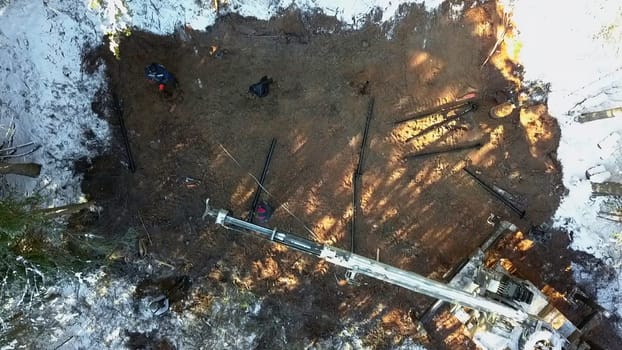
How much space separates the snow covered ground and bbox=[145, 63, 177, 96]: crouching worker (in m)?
1.36

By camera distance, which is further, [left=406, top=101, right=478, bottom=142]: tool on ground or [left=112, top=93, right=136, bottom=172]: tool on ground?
[left=406, top=101, right=478, bottom=142]: tool on ground

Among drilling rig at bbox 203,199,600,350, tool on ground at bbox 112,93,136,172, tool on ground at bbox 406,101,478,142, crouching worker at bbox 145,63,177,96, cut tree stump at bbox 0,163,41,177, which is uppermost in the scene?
tool on ground at bbox 406,101,478,142

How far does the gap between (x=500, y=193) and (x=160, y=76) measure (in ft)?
35.3

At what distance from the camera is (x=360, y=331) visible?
1564 cm

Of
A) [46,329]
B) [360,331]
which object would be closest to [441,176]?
[360,331]

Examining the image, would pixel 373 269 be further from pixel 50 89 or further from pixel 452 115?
pixel 50 89

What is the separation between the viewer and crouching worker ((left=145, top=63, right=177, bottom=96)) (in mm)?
14281

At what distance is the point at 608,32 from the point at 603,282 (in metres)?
7.58

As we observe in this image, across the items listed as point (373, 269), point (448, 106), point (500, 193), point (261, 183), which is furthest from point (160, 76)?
point (500, 193)

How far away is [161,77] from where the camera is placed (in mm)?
14352

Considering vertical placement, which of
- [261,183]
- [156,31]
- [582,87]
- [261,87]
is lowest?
[261,183]

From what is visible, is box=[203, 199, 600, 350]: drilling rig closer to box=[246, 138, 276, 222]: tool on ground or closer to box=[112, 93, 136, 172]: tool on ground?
box=[246, 138, 276, 222]: tool on ground

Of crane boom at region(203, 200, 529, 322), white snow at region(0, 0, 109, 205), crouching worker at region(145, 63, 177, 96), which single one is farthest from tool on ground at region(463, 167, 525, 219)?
white snow at region(0, 0, 109, 205)

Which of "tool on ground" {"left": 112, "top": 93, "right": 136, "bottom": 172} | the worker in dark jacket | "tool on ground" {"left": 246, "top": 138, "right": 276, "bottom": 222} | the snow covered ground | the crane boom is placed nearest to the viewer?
the crane boom
